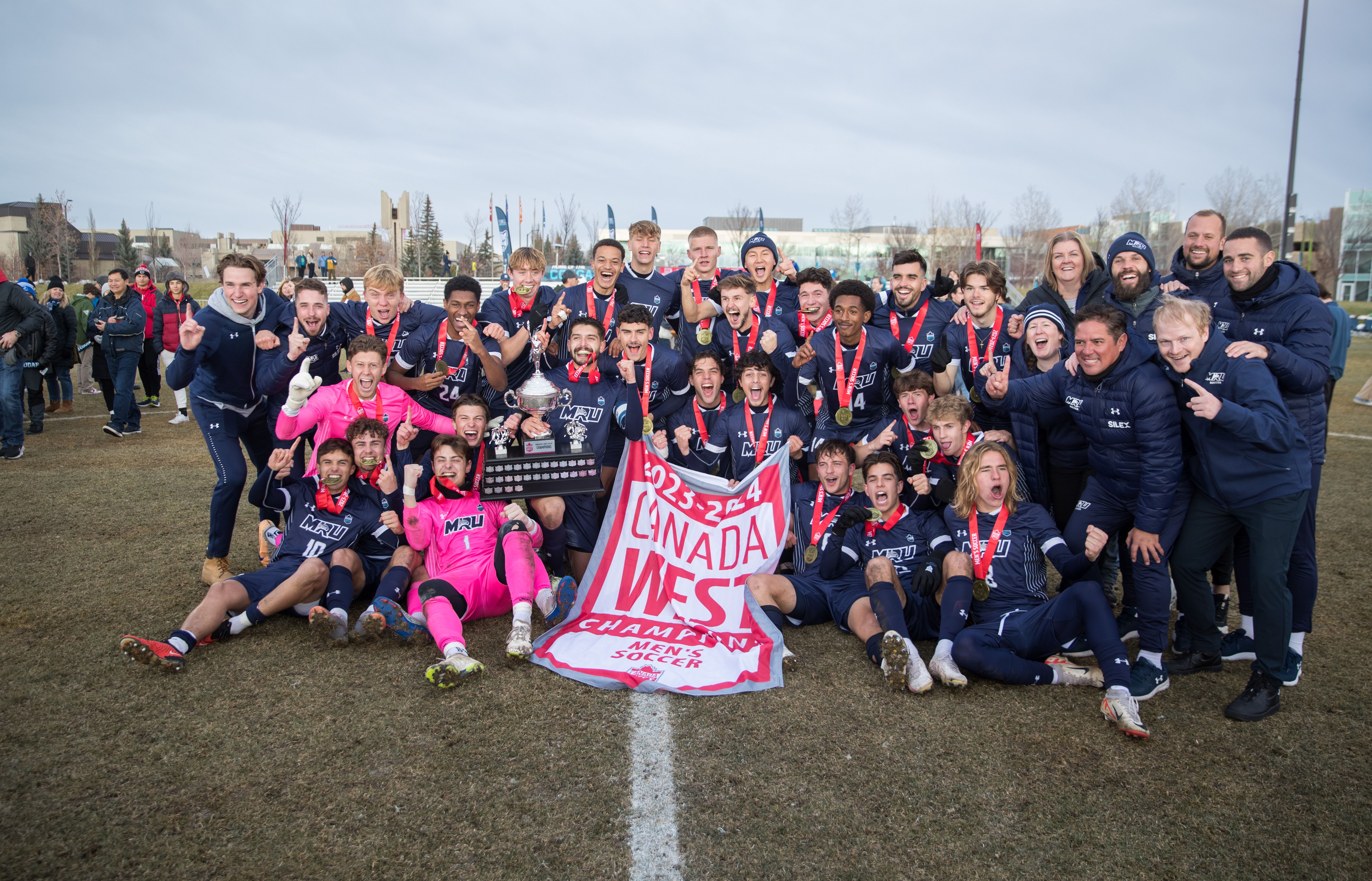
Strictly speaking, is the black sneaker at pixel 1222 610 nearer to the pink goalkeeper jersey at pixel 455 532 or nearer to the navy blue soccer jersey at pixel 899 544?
the navy blue soccer jersey at pixel 899 544

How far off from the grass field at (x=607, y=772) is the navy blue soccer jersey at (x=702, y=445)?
1390mm

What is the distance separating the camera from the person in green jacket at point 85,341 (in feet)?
43.5

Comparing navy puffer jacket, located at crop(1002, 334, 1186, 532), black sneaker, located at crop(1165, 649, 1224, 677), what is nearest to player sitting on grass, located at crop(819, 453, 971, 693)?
navy puffer jacket, located at crop(1002, 334, 1186, 532)

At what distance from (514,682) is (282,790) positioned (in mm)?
1194

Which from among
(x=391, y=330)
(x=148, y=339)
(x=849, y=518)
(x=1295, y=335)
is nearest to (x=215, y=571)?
(x=391, y=330)

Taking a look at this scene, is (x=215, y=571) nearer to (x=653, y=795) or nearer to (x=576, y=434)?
(x=576, y=434)

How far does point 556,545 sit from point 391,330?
7.27 feet

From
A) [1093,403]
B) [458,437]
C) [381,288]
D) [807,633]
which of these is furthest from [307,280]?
[1093,403]

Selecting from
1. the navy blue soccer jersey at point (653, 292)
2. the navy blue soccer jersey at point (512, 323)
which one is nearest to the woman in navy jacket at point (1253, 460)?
the navy blue soccer jersey at point (653, 292)

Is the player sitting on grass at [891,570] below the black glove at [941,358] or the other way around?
below

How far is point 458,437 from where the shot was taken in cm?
516

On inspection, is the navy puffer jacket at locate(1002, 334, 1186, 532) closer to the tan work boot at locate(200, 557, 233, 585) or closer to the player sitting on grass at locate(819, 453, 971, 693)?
the player sitting on grass at locate(819, 453, 971, 693)

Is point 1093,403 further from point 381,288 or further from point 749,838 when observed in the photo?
point 381,288

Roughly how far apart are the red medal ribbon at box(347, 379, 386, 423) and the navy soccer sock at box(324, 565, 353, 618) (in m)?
1.08
